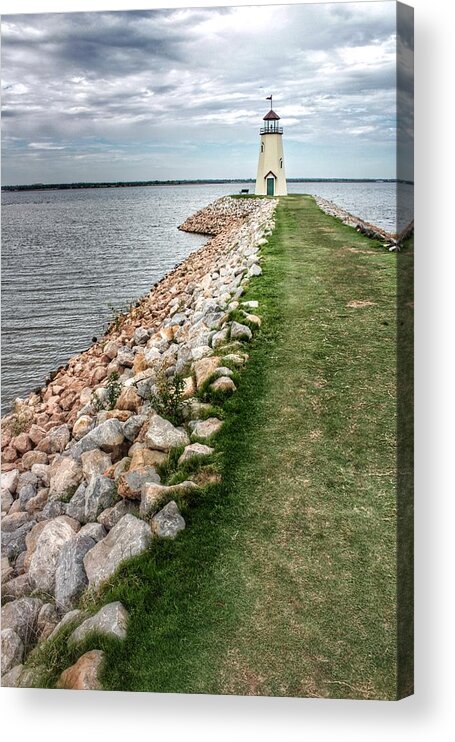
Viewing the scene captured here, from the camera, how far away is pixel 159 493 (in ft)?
16.4

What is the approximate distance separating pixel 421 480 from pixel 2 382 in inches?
138

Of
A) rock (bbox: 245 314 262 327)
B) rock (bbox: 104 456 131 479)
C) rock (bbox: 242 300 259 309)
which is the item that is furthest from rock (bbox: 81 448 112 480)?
rock (bbox: 242 300 259 309)

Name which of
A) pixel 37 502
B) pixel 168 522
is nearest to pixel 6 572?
pixel 37 502

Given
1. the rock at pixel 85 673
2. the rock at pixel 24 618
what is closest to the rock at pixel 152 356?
the rock at pixel 24 618

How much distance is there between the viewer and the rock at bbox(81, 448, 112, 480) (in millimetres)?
5914

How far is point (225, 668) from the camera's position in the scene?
452 cm

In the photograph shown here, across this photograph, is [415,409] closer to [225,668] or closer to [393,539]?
[393,539]

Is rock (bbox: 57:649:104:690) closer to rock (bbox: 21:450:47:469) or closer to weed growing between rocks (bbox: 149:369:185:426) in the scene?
weed growing between rocks (bbox: 149:369:185:426)

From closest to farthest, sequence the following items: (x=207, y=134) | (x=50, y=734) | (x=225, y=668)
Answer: (x=225, y=668) → (x=50, y=734) → (x=207, y=134)

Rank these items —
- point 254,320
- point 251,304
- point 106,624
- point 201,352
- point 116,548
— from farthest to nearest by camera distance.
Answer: point 251,304 → point 254,320 → point 201,352 → point 116,548 → point 106,624

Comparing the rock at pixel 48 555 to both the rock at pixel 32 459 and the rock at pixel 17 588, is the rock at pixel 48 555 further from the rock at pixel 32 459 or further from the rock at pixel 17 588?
the rock at pixel 32 459

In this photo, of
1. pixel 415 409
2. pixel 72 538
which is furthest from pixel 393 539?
pixel 72 538

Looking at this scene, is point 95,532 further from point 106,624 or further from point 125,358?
point 125,358

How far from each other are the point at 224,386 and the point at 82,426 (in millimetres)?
1747
